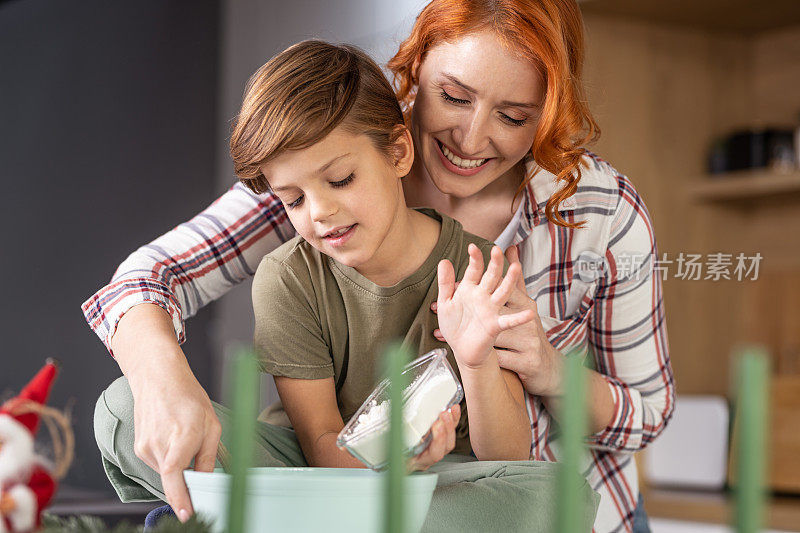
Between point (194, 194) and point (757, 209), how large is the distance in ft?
6.75

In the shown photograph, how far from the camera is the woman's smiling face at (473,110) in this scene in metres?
1.14

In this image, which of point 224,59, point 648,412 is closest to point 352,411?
point 648,412

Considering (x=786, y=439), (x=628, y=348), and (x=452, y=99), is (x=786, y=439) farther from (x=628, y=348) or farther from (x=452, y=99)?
(x=452, y=99)

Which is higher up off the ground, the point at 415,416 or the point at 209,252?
the point at 209,252

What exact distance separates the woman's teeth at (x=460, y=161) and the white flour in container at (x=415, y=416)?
50cm

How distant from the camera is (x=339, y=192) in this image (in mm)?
1022

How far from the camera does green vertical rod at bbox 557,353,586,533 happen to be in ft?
1.17

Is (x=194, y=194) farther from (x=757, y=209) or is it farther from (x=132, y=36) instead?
(x=757, y=209)

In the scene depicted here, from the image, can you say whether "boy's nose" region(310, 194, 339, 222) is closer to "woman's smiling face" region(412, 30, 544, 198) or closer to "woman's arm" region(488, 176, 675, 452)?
"woman's smiling face" region(412, 30, 544, 198)

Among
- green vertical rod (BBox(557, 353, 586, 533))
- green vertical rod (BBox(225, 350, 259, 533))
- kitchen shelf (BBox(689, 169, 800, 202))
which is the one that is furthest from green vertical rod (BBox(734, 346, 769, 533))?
kitchen shelf (BBox(689, 169, 800, 202))

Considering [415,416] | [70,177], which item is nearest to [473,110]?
[415,416]

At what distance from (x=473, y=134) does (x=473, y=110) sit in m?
0.04

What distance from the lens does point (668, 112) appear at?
280 cm

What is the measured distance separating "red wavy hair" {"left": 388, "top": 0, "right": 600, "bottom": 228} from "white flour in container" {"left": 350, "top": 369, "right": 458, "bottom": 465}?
491 millimetres
